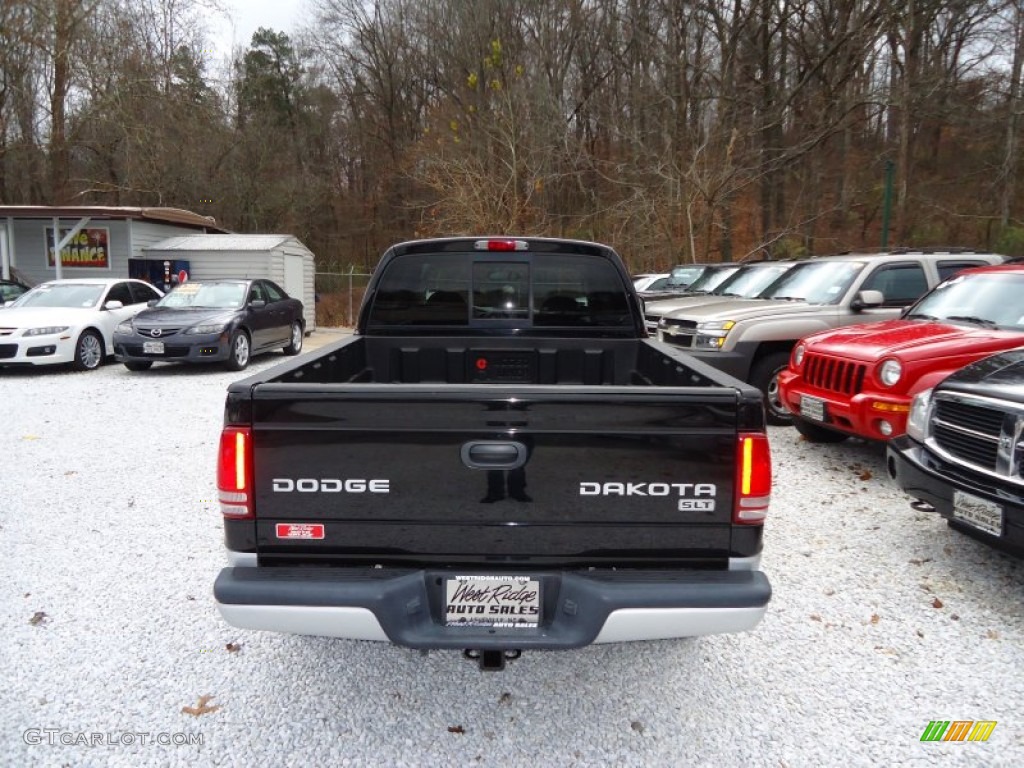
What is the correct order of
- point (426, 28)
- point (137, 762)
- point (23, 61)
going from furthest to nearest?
point (426, 28)
point (23, 61)
point (137, 762)

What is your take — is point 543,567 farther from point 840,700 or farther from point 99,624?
point 99,624

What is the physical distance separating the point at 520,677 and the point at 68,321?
10.9 metres

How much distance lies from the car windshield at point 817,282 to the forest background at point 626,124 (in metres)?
9.76

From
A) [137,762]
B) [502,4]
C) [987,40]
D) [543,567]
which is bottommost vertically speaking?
[137,762]

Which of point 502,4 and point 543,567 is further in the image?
point 502,4

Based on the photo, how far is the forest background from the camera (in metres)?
21.2

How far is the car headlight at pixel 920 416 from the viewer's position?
401cm

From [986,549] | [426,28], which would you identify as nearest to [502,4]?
[426,28]

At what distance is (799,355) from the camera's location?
6348 millimetres

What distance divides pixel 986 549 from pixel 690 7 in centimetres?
2421

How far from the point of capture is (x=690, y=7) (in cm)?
2369

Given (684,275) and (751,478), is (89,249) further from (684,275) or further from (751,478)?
(751,478)

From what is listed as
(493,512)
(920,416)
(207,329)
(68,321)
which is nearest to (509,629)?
(493,512)

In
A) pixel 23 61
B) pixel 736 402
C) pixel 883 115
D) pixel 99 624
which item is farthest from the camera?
pixel 883 115
